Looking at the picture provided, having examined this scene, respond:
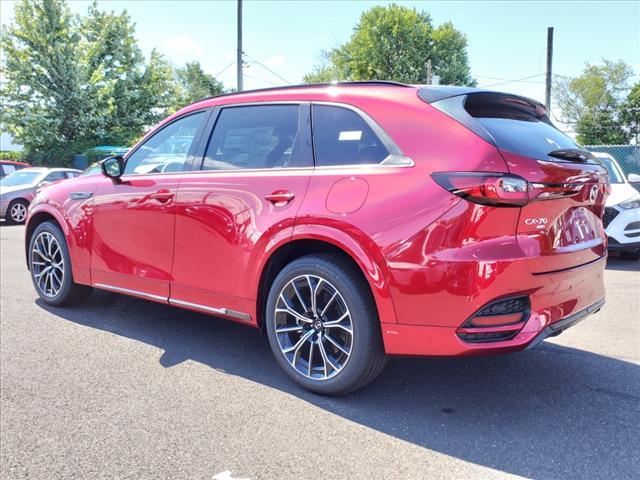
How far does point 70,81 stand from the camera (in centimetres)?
2441

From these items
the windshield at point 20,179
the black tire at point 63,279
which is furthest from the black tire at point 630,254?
the windshield at point 20,179

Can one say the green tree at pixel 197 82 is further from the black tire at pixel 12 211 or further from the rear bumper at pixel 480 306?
the rear bumper at pixel 480 306

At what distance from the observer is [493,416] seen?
9.73ft

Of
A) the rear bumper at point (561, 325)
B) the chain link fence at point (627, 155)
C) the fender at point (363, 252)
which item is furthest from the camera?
the chain link fence at point (627, 155)

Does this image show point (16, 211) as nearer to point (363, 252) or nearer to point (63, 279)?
point (63, 279)

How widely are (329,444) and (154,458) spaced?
841mm

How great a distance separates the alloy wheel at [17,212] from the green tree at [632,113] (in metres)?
52.1

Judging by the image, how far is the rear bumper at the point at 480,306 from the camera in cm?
264

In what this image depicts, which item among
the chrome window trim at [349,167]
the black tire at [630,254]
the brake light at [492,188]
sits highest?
the chrome window trim at [349,167]

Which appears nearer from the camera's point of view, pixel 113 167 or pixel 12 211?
pixel 113 167

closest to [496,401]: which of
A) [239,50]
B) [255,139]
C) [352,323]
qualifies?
[352,323]

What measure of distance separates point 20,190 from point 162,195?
11.6m

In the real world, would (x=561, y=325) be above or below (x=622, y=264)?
above

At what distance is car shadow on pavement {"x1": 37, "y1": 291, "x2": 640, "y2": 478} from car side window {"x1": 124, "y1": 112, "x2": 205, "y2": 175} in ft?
4.44
